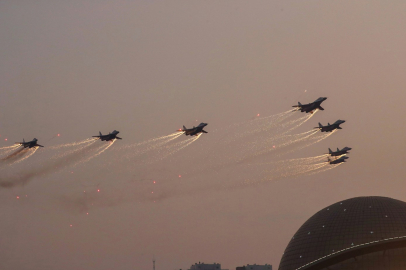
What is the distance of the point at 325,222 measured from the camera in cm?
19300

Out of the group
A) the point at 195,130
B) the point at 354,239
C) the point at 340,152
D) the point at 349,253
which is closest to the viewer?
the point at 195,130

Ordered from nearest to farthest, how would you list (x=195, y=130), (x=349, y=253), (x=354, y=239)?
1. (x=195, y=130)
2. (x=349, y=253)
3. (x=354, y=239)

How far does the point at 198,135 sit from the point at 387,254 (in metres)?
64.0

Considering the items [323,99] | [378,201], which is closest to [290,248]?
[378,201]

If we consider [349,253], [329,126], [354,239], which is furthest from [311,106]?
[354,239]

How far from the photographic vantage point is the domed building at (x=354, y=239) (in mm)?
166250

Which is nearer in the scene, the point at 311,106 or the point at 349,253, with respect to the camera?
the point at 311,106

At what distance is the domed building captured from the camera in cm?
16625

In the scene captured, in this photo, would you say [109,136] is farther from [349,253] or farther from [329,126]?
[349,253]

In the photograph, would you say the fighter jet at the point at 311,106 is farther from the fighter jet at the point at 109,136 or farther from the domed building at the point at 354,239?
the domed building at the point at 354,239

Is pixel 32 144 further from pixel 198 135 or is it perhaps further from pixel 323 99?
pixel 323 99

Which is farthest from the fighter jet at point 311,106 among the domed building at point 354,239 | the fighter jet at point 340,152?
the domed building at point 354,239

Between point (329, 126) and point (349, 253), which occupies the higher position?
point (329, 126)

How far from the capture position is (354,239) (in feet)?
589
